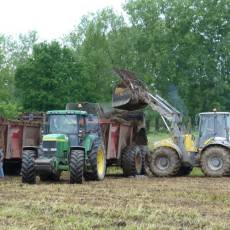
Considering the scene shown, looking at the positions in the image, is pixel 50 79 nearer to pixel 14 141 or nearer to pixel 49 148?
pixel 14 141

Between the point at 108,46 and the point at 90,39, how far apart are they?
211cm

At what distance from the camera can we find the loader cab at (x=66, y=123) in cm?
1833

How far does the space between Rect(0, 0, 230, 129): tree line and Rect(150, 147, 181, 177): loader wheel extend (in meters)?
31.7

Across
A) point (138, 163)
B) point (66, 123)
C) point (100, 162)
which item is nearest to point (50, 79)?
point (138, 163)

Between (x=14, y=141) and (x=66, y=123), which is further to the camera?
(x=14, y=141)

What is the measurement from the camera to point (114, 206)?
40.6 ft

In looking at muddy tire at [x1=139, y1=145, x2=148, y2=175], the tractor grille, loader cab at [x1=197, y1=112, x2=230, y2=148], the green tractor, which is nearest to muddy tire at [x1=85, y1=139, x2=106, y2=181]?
the green tractor

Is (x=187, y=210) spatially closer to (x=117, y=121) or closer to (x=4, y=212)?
(x=4, y=212)

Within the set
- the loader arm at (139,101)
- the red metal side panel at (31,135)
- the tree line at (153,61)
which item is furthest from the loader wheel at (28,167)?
the tree line at (153,61)

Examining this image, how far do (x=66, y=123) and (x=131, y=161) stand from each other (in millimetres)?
3994

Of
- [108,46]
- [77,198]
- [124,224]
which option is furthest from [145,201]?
[108,46]

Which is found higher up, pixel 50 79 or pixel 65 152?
pixel 50 79

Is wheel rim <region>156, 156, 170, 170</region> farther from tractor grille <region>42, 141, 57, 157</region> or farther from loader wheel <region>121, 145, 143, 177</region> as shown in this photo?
tractor grille <region>42, 141, 57, 157</region>

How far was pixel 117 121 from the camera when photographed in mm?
21672
